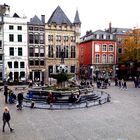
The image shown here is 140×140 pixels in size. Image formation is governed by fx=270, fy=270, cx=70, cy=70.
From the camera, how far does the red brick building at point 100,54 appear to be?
66188 millimetres

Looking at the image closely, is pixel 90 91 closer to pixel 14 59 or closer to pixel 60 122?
pixel 60 122

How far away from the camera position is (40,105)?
25641mm

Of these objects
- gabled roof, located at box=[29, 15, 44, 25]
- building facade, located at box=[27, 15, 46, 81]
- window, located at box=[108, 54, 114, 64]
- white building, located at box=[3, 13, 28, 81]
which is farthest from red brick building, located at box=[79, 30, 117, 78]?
white building, located at box=[3, 13, 28, 81]

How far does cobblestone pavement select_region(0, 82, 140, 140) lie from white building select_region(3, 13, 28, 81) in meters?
30.7

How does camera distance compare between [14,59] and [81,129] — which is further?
[14,59]

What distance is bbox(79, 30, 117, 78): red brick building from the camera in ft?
Result: 217

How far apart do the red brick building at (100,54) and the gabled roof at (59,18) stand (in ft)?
28.2

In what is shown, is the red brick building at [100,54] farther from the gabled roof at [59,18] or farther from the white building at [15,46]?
the white building at [15,46]

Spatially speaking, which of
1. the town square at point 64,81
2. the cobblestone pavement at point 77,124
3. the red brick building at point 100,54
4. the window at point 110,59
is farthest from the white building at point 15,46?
the cobblestone pavement at point 77,124

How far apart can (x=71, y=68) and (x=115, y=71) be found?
12880 millimetres

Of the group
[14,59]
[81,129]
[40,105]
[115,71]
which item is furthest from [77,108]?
[115,71]

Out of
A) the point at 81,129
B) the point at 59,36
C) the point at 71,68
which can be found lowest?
the point at 81,129

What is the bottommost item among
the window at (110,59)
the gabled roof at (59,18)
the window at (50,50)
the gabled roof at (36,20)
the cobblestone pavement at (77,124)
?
the cobblestone pavement at (77,124)

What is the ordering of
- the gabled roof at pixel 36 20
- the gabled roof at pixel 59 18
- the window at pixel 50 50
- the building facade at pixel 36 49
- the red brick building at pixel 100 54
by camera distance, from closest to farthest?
the building facade at pixel 36 49 → the gabled roof at pixel 36 20 → the window at pixel 50 50 → the gabled roof at pixel 59 18 → the red brick building at pixel 100 54
